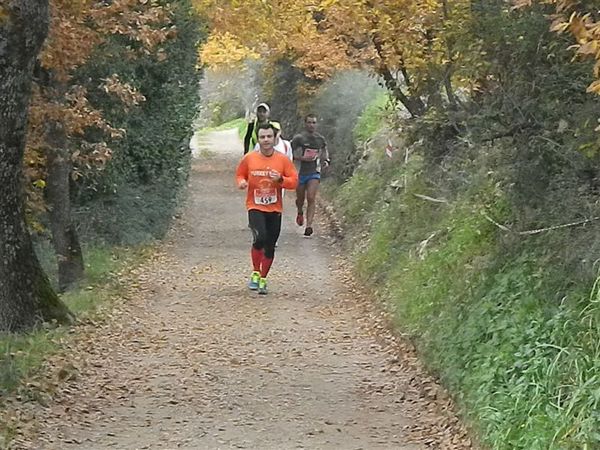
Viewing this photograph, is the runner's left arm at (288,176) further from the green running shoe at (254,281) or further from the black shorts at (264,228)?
the green running shoe at (254,281)

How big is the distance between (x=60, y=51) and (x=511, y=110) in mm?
5051

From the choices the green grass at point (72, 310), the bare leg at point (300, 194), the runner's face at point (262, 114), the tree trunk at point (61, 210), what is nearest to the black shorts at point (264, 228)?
the green grass at point (72, 310)

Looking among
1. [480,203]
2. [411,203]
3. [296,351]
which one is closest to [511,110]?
[480,203]

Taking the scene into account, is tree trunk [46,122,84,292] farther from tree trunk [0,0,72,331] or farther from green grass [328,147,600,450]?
green grass [328,147,600,450]

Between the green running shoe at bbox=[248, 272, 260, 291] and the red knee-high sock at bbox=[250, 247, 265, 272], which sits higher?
the red knee-high sock at bbox=[250, 247, 265, 272]

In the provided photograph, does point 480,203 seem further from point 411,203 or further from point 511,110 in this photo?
point 411,203

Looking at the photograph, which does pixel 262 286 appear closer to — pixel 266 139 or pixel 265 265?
pixel 265 265

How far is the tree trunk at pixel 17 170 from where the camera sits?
913cm

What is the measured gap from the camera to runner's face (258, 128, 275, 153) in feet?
42.3

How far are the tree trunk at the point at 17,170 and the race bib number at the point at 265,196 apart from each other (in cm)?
325

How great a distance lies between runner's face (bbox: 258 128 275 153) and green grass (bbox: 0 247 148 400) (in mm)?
2537

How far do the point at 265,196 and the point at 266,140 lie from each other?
0.67 meters

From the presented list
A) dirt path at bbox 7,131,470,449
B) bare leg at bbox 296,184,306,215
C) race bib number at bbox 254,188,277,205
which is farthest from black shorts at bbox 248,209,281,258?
bare leg at bbox 296,184,306,215

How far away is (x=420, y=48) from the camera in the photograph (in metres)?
14.2
